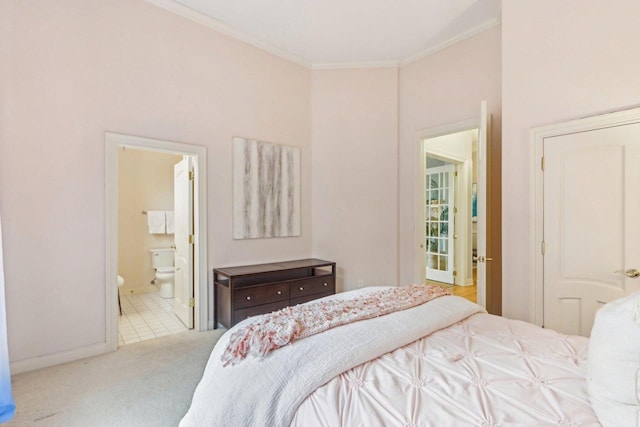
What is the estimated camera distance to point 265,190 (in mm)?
3867

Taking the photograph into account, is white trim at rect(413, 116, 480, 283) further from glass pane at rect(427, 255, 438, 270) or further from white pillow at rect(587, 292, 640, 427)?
white pillow at rect(587, 292, 640, 427)

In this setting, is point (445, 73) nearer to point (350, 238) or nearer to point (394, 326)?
point (350, 238)

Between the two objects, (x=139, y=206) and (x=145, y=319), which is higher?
(x=139, y=206)

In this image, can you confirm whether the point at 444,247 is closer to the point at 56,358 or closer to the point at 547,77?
the point at 547,77

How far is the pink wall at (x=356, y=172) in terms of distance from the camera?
13.7ft

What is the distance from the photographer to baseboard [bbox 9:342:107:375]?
241 cm

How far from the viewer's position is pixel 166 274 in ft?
15.1

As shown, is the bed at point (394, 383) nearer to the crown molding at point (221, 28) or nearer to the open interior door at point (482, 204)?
the open interior door at point (482, 204)

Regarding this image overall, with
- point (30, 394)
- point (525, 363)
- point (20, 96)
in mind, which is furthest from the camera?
point (20, 96)

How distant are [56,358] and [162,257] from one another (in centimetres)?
267

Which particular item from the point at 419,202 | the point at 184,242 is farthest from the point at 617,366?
the point at 184,242

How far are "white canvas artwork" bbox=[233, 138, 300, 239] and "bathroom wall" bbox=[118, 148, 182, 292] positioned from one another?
241 cm

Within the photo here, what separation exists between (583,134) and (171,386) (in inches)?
136

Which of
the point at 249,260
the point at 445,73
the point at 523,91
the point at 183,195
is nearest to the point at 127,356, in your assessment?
the point at 249,260
